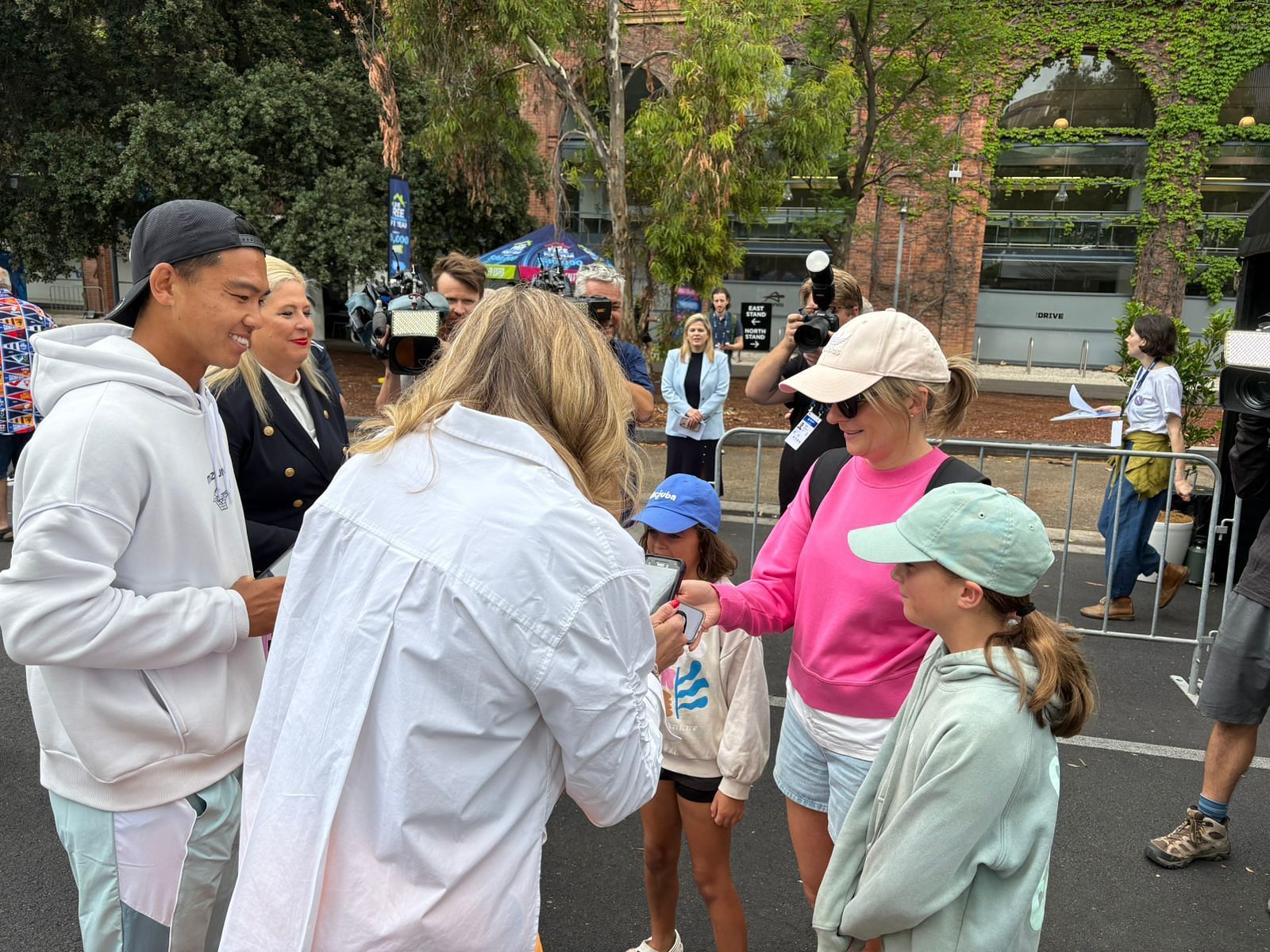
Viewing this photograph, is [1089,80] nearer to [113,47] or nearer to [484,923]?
[113,47]

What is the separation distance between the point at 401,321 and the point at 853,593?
216 centimetres

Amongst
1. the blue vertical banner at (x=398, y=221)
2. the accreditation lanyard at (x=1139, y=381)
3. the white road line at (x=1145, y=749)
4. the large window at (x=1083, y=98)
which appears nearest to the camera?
the white road line at (x=1145, y=749)

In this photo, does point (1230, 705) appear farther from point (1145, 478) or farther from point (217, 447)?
point (217, 447)

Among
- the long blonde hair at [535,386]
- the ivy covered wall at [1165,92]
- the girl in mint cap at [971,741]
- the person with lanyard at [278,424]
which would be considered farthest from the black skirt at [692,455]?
the ivy covered wall at [1165,92]

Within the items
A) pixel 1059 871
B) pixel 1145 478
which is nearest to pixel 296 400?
pixel 1059 871

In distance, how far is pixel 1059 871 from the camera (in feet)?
11.3

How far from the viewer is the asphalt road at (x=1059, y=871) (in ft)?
10.1

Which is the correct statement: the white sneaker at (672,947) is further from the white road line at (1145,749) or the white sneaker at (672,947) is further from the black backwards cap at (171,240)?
the black backwards cap at (171,240)

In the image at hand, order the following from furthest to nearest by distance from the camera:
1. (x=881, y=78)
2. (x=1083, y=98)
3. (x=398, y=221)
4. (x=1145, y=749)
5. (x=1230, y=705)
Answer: (x=1083, y=98)
(x=881, y=78)
(x=398, y=221)
(x=1145, y=749)
(x=1230, y=705)

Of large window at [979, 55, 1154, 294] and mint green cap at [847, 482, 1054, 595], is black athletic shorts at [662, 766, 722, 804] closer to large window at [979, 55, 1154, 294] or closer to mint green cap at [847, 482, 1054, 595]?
mint green cap at [847, 482, 1054, 595]

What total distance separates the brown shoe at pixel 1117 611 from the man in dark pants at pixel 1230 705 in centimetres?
268

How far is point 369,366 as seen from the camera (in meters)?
19.7

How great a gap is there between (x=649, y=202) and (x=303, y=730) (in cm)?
1372

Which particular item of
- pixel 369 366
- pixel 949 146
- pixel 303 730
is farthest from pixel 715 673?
pixel 369 366
